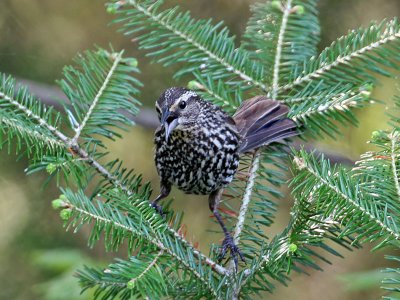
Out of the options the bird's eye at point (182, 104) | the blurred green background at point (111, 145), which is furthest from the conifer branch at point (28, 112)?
the blurred green background at point (111, 145)

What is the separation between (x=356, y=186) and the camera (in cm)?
217

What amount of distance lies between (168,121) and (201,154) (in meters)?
0.25

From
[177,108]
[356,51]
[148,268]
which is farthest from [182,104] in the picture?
[148,268]

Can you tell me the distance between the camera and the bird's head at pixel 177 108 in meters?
3.09

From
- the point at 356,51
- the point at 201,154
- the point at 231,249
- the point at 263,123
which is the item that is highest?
the point at 356,51

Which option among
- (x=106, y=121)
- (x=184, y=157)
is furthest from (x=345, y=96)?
(x=106, y=121)

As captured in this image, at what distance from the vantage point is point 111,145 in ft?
16.3

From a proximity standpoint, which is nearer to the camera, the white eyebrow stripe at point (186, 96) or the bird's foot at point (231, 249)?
the bird's foot at point (231, 249)

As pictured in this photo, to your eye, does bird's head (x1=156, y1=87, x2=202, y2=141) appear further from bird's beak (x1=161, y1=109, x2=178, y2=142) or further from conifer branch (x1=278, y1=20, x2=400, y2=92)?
conifer branch (x1=278, y1=20, x2=400, y2=92)

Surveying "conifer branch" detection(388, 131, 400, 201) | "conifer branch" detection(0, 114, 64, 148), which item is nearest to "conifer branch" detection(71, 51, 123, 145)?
"conifer branch" detection(0, 114, 64, 148)

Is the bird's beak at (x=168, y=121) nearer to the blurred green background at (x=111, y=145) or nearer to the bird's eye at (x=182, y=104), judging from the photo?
the bird's eye at (x=182, y=104)

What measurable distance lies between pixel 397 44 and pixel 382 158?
757 mm

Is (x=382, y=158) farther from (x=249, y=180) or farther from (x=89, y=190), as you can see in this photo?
(x=89, y=190)

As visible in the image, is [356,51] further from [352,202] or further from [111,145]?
[111,145]
